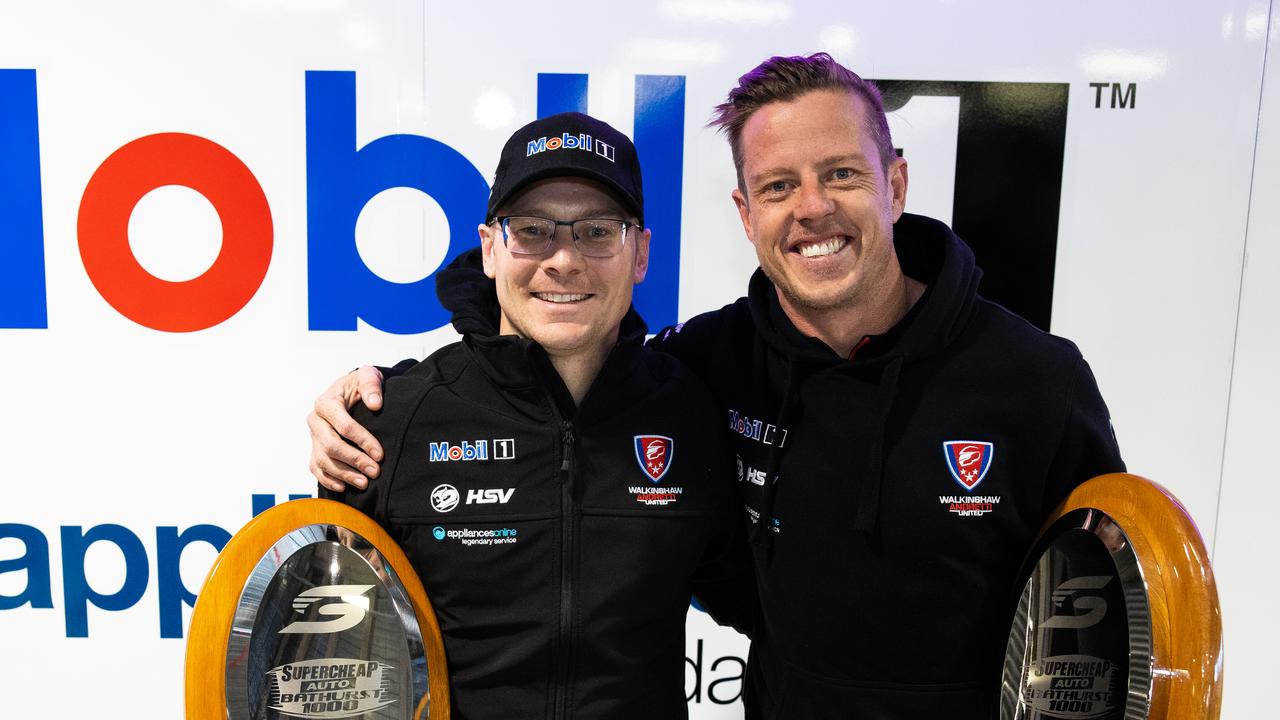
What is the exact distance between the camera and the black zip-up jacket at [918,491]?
1214 mm

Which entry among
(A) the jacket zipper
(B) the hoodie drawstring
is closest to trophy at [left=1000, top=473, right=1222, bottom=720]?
(B) the hoodie drawstring

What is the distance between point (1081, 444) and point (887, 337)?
0.35 metres

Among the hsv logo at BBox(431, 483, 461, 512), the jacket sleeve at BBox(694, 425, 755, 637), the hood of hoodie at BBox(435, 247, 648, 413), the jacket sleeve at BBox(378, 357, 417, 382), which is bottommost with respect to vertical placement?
the jacket sleeve at BBox(694, 425, 755, 637)

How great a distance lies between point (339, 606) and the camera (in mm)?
1169

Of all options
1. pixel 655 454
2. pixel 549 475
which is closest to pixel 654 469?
pixel 655 454

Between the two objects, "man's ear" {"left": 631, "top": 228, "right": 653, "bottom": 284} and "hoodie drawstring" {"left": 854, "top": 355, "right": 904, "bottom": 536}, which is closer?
"hoodie drawstring" {"left": 854, "top": 355, "right": 904, "bottom": 536}

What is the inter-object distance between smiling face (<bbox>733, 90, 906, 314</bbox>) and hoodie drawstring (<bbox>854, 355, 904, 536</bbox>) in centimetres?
15

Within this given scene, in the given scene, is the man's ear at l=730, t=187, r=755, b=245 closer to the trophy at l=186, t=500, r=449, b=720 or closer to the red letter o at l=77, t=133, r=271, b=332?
the trophy at l=186, t=500, r=449, b=720

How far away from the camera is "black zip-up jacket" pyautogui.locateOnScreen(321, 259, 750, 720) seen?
1.19 meters

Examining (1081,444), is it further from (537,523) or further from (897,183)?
(537,523)

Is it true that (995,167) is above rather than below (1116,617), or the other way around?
above

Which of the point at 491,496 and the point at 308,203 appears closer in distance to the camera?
the point at 491,496

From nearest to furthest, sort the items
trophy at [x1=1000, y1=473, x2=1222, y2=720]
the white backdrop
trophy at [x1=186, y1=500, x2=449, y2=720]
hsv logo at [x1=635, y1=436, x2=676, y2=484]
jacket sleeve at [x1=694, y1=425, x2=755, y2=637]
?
trophy at [x1=1000, y1=473, x2=1222, y2=720] → trophy at [x1=186, y1=500, x2=449, y2=720] → hsv logo at [x1=635, y1=436, x2=676, y2=484] → jacket sleeve at [x1=694, y1=425, x2=755, y2=637] → the white backdrop

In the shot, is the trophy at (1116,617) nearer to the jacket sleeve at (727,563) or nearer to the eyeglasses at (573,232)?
the jacket sleeve at (727,563)
